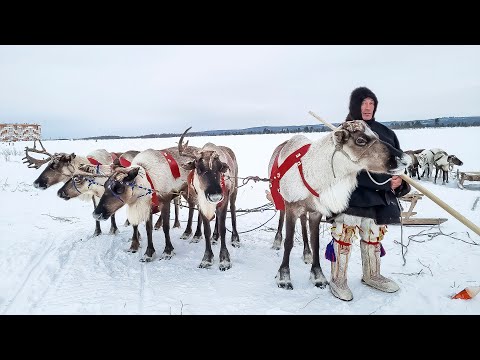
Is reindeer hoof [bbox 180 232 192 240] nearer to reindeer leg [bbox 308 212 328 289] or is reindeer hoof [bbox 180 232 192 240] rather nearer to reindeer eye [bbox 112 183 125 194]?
reindeer eye [bbox 112 183 125 194]

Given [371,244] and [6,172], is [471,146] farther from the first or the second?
[6,172]

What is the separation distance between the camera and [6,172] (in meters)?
15.6

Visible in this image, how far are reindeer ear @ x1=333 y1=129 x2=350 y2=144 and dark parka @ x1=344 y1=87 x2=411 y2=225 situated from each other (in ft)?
1.66

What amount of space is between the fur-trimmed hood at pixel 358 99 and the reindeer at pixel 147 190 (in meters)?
3.53

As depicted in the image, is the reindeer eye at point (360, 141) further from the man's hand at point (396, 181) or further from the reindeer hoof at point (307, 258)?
the reindeer hoof at point (307, 258)

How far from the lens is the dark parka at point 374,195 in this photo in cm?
367

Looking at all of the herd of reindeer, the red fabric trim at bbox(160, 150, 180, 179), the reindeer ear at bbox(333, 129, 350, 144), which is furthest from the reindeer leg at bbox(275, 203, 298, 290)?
the red fabric trim at bbox(160, 150, 180, 179)

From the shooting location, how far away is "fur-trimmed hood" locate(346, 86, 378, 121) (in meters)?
3.80

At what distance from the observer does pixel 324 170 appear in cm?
383

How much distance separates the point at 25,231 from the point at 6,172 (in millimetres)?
11256

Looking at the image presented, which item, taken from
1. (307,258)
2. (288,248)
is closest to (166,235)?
(288,248)

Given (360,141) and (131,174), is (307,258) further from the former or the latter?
(131,174)

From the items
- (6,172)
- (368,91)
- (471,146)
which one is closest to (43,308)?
(368,91)

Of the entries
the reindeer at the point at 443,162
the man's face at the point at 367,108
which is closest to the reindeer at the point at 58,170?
the man's face at the point at 367,108
